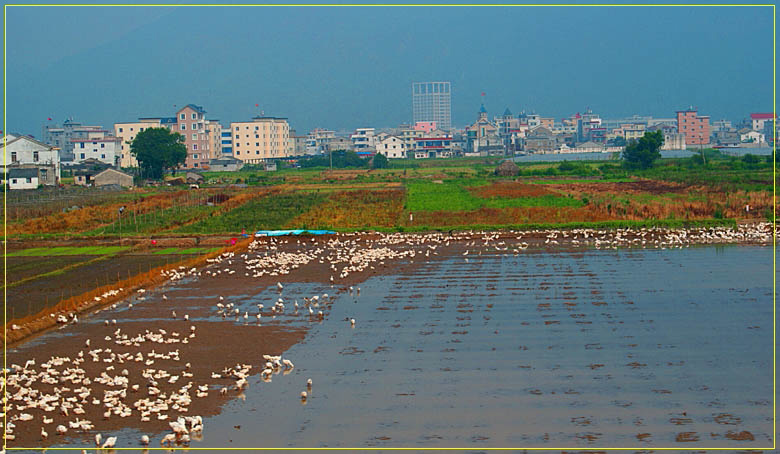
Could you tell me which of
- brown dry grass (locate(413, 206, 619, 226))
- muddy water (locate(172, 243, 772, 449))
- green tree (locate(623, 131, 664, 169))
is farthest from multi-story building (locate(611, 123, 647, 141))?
muddy water (locate(172, 243, 772, 449))

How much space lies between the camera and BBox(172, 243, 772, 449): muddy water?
24.2 feet

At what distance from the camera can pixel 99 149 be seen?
7031 cm

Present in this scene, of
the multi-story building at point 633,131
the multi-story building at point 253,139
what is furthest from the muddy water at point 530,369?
the multi-story building at point 633,131

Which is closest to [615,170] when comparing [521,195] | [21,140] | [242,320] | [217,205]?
[521,195]

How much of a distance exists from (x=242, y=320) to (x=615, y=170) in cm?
4107

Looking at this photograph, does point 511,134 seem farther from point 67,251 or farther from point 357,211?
point 67,251

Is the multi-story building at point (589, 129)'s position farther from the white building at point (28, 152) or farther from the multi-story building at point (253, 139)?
the white building at point (28, 152)

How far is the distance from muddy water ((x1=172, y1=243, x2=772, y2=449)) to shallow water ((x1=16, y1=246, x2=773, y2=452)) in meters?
0.02

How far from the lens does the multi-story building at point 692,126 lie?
103 m

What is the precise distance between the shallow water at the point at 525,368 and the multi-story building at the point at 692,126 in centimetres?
9328

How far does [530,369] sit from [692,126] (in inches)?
4016

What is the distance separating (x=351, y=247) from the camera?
2011 centimetres

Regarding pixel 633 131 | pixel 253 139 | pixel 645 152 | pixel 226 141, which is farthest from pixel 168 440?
pixel 633 131

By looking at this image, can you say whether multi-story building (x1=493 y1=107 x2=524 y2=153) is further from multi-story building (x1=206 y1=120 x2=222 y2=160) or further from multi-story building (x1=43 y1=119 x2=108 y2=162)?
multi-story building (x1=43 y1=119 x2=108 y2=162)
